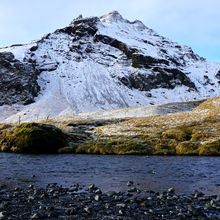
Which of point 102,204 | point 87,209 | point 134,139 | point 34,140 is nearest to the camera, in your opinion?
point 87,209

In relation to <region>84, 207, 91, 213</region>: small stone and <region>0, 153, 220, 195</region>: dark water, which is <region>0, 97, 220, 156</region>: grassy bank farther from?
<region>84, 207, 91, 213</region>: small stone

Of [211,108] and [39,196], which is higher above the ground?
[211,108]

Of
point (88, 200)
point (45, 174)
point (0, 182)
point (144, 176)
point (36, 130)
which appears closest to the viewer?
point (88, 200)

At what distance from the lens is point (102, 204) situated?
465 inches

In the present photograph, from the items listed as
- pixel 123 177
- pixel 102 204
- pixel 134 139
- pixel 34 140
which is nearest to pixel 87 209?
pixel 102 204

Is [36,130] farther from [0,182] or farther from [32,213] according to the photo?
[32,213]

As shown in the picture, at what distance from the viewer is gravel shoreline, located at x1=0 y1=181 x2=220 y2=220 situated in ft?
33.9

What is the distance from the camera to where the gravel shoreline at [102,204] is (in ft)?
33.9

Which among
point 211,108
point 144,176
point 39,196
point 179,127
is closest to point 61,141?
point 179,127

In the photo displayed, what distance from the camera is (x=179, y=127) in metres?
42.3

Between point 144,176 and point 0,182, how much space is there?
11.3m

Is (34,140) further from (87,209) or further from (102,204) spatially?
(87,209)

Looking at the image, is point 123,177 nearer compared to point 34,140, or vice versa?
point 123,177

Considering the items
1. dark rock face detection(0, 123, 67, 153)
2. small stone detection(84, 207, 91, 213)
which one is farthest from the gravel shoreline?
dark rock face detection(0, 123, 67, 153)
